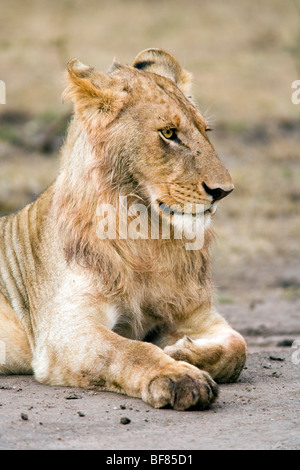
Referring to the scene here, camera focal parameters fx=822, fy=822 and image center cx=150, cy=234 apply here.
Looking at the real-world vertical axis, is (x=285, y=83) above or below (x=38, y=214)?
above

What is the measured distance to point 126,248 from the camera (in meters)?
4.34

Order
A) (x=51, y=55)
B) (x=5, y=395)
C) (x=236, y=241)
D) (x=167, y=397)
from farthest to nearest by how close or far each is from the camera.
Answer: (x=51, y=55) → (x=236, y=241) → (x=5, y=395) → (x=167, y=397)

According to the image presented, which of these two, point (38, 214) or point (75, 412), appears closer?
point (75, 412)

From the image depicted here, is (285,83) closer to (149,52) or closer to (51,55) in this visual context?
(51,55)

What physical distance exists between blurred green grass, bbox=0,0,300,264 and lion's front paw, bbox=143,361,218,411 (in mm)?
2495

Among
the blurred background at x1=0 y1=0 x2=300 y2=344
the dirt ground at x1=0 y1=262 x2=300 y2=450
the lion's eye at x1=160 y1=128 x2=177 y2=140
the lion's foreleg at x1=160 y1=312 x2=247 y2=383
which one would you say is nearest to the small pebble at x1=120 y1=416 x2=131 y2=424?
the dirt ground at x1=0 y1=262 x2=300 y2=450

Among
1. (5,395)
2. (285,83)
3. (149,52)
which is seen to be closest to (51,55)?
(285,83)

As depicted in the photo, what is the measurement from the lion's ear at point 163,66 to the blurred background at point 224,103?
0.74 feet

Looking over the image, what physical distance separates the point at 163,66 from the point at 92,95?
767 mm

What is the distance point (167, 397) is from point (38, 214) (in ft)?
5.67

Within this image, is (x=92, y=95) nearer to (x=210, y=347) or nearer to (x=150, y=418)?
(x=210, y=347)

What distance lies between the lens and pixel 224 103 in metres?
17.1

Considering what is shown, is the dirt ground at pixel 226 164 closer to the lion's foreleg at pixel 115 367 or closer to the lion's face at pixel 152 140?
the lion's foreleg at pixel 115 367

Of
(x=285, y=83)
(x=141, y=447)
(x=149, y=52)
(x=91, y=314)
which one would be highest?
(x=285, y=83)
